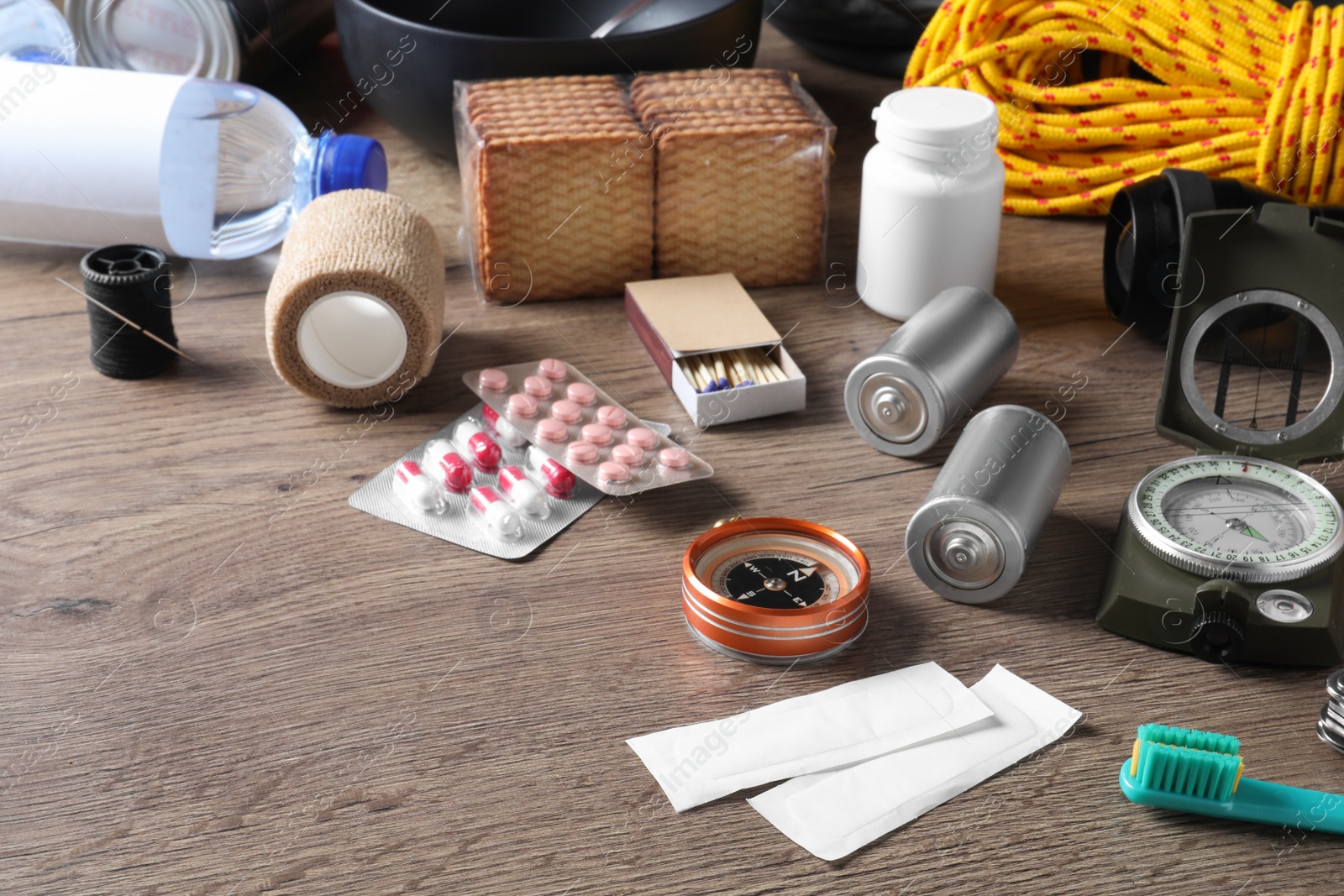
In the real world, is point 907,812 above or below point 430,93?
below

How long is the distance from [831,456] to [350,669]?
362mm

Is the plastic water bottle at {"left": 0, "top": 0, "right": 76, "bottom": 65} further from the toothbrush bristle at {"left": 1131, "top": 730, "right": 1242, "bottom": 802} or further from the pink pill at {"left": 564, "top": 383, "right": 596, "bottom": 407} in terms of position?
the toothbrush bristle at {"left": 1131, "top": 730, "right": 1242, "bottom": 802}

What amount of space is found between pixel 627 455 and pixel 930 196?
33 cm

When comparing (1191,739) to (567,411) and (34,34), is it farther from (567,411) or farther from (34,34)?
(34,34)

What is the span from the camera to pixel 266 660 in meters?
0.67

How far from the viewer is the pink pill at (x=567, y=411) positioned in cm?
84

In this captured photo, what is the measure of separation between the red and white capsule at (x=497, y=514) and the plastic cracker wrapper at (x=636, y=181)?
0.28m

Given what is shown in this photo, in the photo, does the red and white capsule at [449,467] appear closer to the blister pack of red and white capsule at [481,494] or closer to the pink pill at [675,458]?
the blister pack of red and white capsule at [481,494]

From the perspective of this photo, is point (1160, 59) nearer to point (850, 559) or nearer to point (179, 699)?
point (850, 559)

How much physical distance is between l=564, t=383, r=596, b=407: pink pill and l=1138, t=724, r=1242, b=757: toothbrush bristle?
44cm

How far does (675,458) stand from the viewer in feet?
2.61

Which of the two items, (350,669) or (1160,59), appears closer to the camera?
(350,669)

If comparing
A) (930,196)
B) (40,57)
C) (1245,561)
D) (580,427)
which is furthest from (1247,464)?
(40,57)

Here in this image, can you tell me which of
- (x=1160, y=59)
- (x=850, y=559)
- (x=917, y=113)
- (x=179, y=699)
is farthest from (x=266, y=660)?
(x=1160, y=59)
